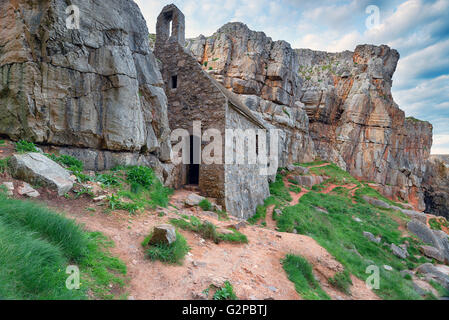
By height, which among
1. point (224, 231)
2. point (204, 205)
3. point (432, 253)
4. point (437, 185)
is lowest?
point (432, 253)

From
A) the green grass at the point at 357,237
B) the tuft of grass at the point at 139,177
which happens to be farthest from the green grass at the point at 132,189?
the green grass at the point at 357,237

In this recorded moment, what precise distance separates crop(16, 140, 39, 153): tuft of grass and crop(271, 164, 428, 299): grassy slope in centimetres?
1019

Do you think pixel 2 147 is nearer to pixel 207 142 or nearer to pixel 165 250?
pixel 165 250

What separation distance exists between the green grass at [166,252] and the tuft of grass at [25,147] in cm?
478

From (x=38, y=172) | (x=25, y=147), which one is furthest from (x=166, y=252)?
A: (x=25, y=147)

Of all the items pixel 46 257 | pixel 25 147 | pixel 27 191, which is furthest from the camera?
pixel 25 147

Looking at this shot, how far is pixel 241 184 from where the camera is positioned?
43.0 feet

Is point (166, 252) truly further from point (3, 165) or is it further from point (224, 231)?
point (3, 165)

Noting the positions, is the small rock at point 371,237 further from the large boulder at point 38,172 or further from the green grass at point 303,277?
the large boulder at point 38,172

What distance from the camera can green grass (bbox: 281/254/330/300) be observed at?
4602 millimetres

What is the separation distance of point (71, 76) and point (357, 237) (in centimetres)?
1602

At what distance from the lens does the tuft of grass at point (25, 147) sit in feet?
19.3
